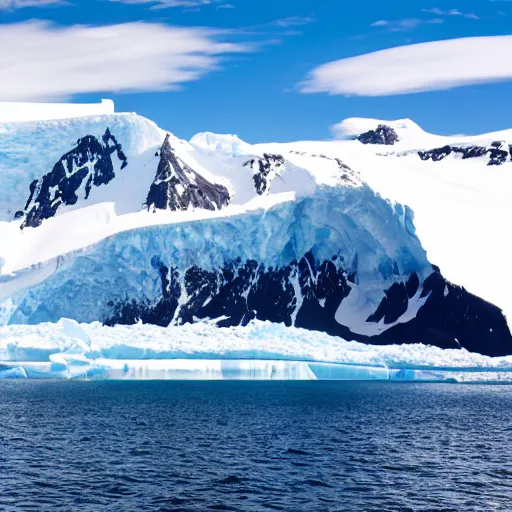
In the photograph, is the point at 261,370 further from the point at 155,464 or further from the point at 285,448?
the point at 155,464

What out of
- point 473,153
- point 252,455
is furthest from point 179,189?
point 252,455

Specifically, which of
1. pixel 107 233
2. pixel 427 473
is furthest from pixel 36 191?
pixel 427 473

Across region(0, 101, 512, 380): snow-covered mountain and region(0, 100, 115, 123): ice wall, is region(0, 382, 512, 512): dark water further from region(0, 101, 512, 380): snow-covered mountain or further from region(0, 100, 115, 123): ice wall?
region(0, 100, 115, 123): ice wall

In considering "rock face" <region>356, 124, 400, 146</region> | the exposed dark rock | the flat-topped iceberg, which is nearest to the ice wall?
the exposed dark rock

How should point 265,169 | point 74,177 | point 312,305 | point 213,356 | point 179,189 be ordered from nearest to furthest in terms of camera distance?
point 213,356 < point 179,189 < point 312,305 < point 265,169 < point 74,177

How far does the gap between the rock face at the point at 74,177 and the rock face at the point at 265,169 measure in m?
10.00

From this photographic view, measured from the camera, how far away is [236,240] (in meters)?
64.1

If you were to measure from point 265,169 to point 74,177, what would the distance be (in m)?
14.5

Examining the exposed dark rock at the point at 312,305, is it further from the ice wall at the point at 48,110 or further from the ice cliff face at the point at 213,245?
the ice wall at the point at 48,110

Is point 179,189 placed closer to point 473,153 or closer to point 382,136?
point 473,153

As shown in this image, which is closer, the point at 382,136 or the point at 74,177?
the point at 74,177

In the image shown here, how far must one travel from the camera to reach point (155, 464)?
31328 millimetres

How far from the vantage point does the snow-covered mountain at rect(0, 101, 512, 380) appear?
2445 inches

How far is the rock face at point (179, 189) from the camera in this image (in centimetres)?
6562
